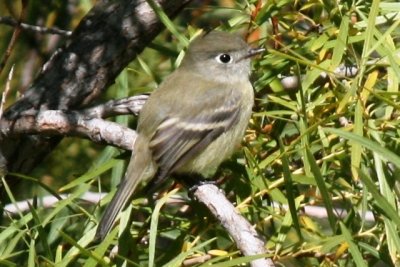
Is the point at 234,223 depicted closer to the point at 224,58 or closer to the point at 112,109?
the point at 112,109

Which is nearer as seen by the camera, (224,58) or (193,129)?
(193,129)

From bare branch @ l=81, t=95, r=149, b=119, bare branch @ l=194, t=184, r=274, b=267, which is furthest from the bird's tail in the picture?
bare branch @ l=194, t=184, r=274, b=267

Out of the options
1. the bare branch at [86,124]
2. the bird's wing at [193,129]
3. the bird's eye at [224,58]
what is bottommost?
the bird's wing at [193,129]

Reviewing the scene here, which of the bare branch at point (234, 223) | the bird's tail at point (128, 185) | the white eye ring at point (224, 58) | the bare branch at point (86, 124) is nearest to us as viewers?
the bare branch at point (234, 223)

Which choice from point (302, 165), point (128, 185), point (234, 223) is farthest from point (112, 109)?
point (234, 223)

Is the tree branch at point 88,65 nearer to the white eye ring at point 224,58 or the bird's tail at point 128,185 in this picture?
the bird's tail at point 128,185

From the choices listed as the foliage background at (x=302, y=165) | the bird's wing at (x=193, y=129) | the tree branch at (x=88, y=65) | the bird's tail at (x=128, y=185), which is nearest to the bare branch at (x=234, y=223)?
the foliage background at (x=302, y=165)

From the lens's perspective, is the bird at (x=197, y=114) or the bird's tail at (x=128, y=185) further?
the bird at (x=197, y=114)

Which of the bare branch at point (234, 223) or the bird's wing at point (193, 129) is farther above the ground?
the bare branch at point (234, 223)
